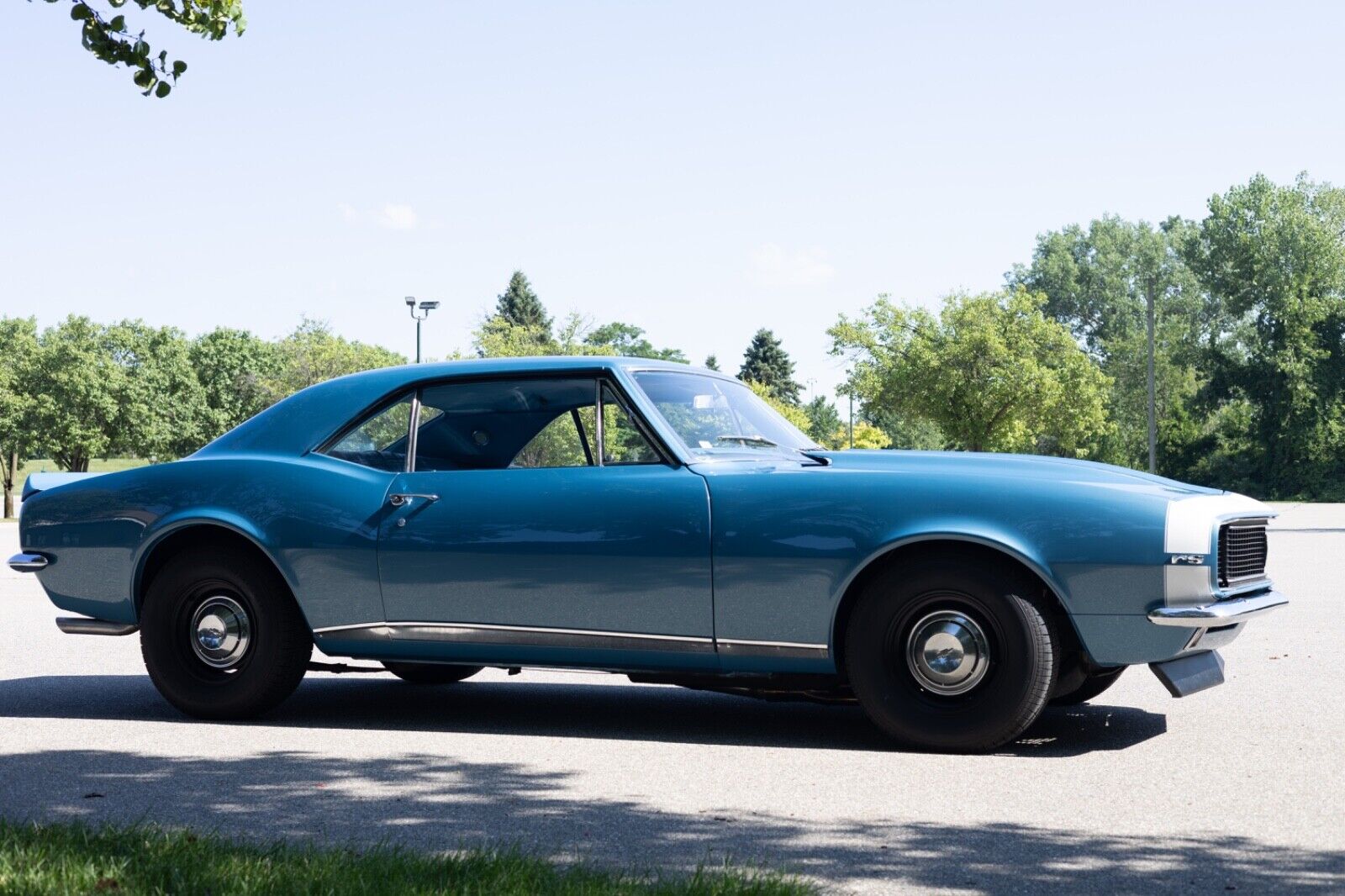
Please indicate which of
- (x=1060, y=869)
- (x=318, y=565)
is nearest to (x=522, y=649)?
(x=318, y=565)

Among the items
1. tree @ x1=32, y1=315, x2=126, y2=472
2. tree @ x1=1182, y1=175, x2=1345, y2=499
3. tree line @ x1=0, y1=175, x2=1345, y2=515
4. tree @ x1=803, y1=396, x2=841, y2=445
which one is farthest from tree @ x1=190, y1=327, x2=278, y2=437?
tree @ x1=1182, y1=175, x2=1345, y2=499

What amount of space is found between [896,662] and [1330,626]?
6687 millimetres

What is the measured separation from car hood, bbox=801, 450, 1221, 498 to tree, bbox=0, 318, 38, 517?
61.7 metres

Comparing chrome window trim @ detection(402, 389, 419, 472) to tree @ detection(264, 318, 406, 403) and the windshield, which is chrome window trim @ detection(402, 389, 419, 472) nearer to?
the windshield

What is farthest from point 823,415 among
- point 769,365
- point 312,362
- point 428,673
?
point 428,673

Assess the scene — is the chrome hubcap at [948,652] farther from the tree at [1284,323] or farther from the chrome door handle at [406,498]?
the tree at [1284,323]

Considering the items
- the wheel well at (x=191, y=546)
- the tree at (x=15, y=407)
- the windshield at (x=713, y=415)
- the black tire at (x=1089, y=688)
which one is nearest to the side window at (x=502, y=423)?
the windshield at (x=713, y=415)

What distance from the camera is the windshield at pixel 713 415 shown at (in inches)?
259

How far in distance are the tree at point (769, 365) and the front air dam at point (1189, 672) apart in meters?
117

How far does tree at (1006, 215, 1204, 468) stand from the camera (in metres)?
97.8

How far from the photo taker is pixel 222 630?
22.7 feet

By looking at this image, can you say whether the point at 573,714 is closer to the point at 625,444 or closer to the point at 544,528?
the point at 544,528

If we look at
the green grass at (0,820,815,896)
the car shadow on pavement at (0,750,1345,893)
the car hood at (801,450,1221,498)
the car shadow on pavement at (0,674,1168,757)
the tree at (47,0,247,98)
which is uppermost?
the tree at (47,0,247,98)

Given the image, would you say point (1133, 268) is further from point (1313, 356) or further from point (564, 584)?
point (564, 584)
